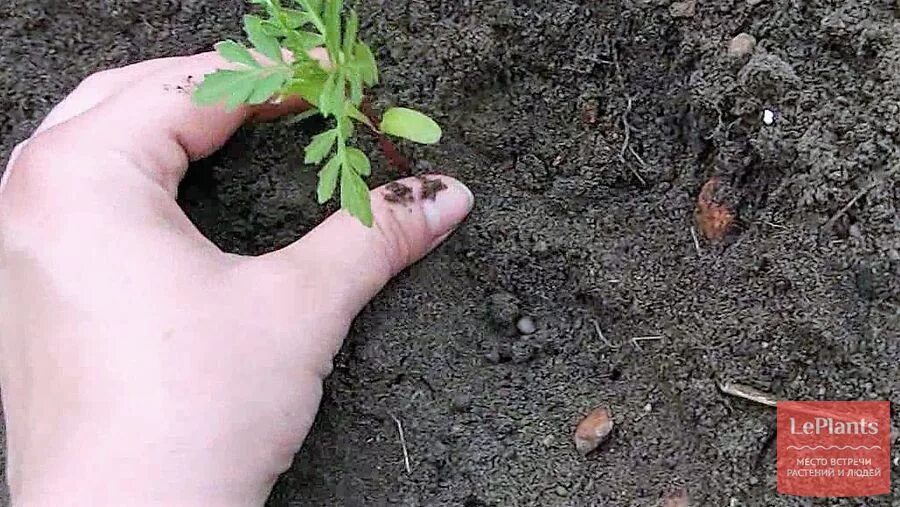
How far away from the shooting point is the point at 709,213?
1743mm

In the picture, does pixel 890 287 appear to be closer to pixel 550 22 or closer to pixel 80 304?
pixel 550 22

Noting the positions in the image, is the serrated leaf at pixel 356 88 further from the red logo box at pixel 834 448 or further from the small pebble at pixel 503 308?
the red logo box at pixel 834 448

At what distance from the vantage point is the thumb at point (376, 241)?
1.58 m

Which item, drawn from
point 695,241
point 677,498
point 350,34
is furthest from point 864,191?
point 350,34

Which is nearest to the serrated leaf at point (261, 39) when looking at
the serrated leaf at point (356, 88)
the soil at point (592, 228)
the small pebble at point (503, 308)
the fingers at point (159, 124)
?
the serrated leaf at point (356, 88)

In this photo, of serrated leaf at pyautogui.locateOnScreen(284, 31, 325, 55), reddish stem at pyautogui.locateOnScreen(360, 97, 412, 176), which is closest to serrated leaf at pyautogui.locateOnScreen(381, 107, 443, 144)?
reddish stem at pyautogui.locateOnScreen(360, 97, 412, 176)

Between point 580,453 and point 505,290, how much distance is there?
309mm

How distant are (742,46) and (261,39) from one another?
794mm

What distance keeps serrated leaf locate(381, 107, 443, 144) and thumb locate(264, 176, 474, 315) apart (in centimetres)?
12

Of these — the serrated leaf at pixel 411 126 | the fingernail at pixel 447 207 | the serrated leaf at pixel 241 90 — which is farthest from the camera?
the fingernail at pixel 447 207

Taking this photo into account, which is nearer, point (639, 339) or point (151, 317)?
point (151, 317)

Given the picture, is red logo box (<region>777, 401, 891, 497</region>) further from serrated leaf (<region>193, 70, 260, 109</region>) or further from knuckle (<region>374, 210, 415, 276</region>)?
serrated leaf (<region>193, 70, 260, 109</region>)

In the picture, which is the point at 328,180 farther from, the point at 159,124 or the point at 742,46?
the point at 742,46

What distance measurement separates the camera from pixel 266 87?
4.71 ft
